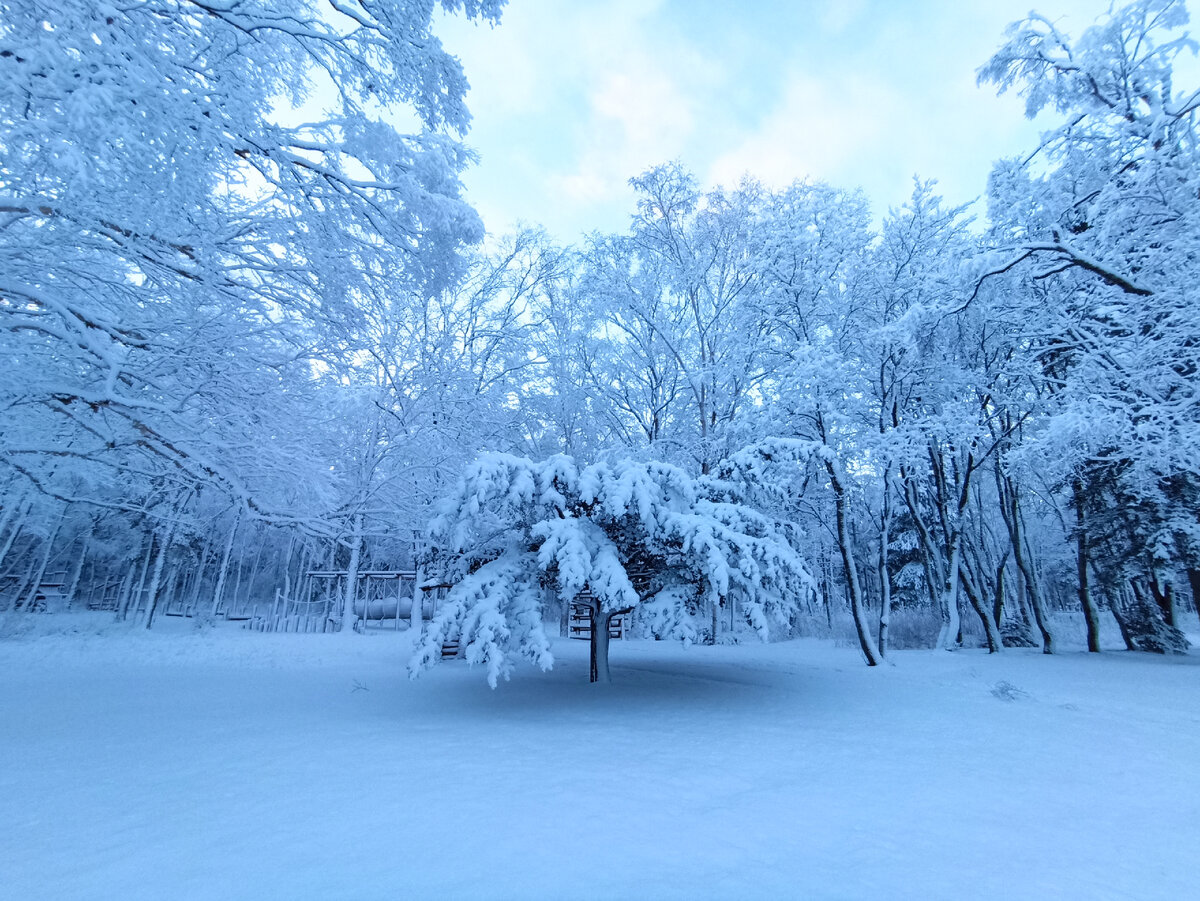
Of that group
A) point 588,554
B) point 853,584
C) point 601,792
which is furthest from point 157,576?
point 853,584

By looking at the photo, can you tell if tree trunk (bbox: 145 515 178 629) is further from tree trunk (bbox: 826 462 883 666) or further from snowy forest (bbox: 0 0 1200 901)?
tree trunk (bbox: 826 462 883 666)

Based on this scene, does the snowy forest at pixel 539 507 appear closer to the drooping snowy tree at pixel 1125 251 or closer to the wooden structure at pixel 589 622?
the drooping snowy tree at pixel 1125 251

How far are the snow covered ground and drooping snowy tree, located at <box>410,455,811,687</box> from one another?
111cm

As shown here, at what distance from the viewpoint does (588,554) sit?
6.44 m

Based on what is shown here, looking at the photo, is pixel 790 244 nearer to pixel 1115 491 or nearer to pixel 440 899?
pixel 1115 491

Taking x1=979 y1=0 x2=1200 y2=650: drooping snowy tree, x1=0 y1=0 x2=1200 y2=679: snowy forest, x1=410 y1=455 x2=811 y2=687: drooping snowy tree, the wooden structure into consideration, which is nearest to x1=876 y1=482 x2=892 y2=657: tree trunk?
x1=0 y1=0 x2=1200 y2=679: snowy forest

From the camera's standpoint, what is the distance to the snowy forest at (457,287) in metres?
4.96

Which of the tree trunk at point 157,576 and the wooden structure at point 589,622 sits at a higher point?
the tree trunk at point 157,576

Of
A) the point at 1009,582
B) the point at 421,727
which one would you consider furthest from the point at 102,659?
the point at 1009,582

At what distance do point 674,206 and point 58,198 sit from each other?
53.7ft

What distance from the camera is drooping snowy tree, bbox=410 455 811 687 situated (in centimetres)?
632

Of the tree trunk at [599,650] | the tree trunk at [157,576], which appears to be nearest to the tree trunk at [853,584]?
the tree trunk at [599,650]

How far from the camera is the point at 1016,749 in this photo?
16.8 ft

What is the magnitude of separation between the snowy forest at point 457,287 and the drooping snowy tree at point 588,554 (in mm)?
49
